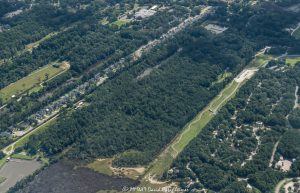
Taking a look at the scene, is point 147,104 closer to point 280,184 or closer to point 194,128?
point 194,128

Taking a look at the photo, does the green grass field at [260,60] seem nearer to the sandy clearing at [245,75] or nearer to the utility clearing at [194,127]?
the utility clearing at [194,127]

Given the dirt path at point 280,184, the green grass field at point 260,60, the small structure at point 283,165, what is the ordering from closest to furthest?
the dirt path at point 280,184
the small structure at point 283,165
the green grass field at point 260,60

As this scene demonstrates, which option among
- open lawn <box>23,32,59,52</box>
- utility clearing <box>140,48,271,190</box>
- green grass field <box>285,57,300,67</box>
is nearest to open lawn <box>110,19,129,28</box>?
open lawn <box>23,32,59,52</box>

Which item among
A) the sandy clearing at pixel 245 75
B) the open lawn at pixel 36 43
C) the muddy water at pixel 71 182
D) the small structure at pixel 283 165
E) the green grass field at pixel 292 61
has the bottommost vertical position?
the green grass field at pixel 292 61

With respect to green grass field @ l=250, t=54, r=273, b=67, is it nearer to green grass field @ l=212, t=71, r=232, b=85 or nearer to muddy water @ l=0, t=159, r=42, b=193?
green grass field @ l=212, t=71, r=232, b=85

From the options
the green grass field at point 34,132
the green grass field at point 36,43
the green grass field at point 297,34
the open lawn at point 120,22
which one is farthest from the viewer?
the open lawn at point 120,22

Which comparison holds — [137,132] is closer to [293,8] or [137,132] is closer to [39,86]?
[39,86]

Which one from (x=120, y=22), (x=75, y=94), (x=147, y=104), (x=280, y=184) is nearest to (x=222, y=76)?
(x=147, y=104)

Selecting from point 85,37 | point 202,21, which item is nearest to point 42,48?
point 85,37

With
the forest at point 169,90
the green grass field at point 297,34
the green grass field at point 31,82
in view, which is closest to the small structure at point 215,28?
the forest at point 169,90

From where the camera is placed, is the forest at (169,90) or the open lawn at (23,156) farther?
the open lawn at (23,156)
